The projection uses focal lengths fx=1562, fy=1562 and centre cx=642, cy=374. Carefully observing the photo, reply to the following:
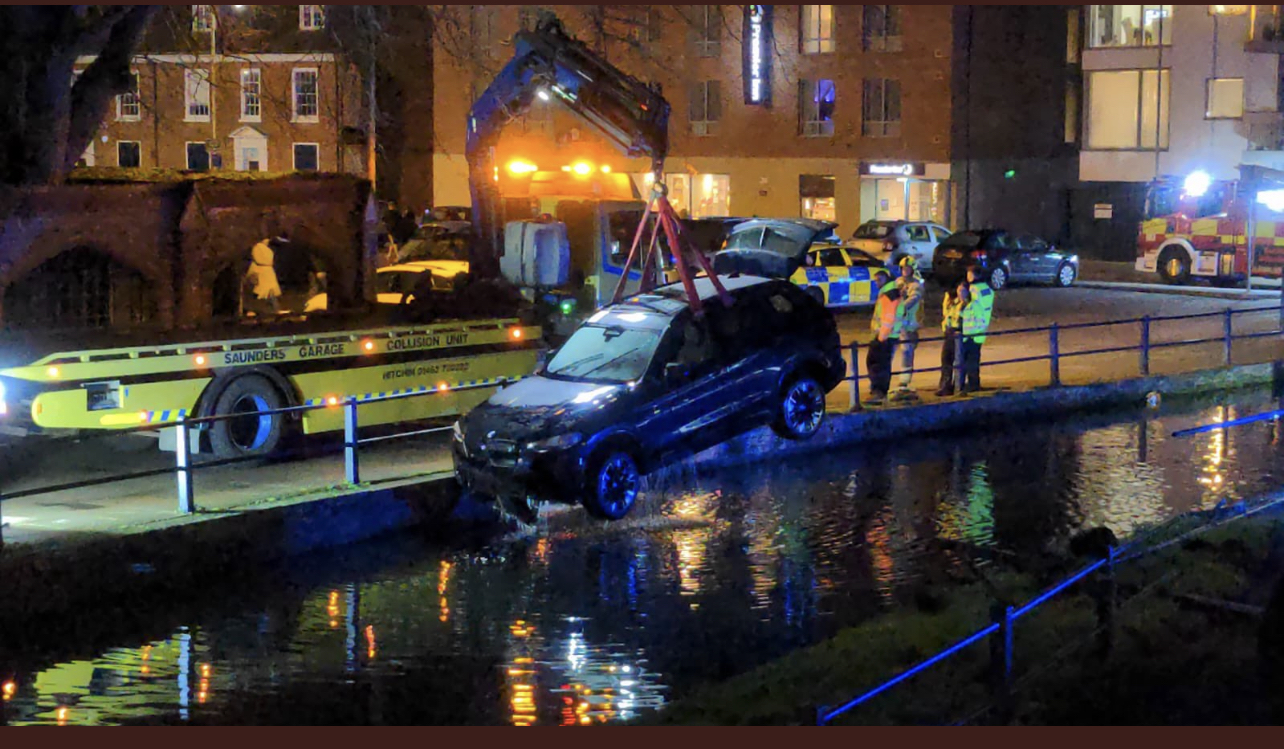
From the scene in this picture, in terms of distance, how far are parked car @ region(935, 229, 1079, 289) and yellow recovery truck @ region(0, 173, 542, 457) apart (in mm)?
20837

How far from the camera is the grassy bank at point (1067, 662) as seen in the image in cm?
823

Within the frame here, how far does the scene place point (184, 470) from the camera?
12664 mm

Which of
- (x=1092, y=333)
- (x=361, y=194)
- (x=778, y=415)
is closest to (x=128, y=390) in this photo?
(x=361, y=194)

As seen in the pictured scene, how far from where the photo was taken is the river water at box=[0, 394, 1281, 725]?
9367 millimetres

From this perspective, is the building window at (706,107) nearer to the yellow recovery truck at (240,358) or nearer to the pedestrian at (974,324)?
the pedestrian at (974,324)

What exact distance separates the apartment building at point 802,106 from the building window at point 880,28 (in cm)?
5

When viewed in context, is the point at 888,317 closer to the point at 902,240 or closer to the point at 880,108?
the point at 902,240

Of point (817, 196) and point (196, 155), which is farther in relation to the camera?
point (196, 155)

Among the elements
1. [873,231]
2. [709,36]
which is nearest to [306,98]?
[709,36]

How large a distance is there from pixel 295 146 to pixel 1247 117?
35.6 m

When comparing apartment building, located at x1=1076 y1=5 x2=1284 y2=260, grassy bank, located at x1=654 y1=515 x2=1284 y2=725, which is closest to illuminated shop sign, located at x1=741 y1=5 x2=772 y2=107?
apartment building, located at x1=1076 y1=5 x2=1284 y2=260

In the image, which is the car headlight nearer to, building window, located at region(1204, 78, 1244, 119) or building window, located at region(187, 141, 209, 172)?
building window, located at region(1204, 78, 1244, 119)

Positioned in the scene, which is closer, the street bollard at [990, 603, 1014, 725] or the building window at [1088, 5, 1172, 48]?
the street bollard at [990, 603, 1014, 725]

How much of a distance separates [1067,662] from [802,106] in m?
47.5
